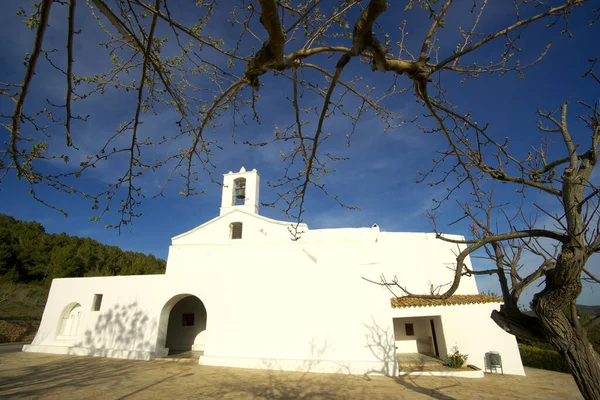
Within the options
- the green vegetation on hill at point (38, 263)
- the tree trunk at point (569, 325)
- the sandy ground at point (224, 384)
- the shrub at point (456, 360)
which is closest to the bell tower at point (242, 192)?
the sandy ground at point (224, 384)

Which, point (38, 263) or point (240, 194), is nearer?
point (240, 194)

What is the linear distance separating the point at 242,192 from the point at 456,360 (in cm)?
1140

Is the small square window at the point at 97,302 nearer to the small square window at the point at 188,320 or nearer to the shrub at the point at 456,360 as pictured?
the small square window at the point at 188,320

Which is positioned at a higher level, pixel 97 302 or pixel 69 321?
pixel 97 302

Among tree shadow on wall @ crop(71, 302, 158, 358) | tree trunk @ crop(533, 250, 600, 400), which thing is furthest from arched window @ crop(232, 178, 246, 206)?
tree trunk @ crop(533, 250, 600, 400)

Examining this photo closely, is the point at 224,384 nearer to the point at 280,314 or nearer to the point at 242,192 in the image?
the point at 280,314

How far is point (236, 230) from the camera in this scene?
1477cm

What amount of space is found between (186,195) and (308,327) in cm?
708

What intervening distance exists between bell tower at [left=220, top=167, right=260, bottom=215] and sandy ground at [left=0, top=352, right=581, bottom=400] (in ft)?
24.3

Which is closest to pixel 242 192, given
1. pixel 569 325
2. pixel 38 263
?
pixel 569 325

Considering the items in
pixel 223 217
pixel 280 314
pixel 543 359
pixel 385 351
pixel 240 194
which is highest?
pixel 240 194

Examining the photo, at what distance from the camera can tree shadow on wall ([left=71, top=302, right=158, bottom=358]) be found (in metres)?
10.2

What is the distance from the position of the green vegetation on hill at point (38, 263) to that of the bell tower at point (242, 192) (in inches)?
567

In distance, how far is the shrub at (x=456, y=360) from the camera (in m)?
9.00
